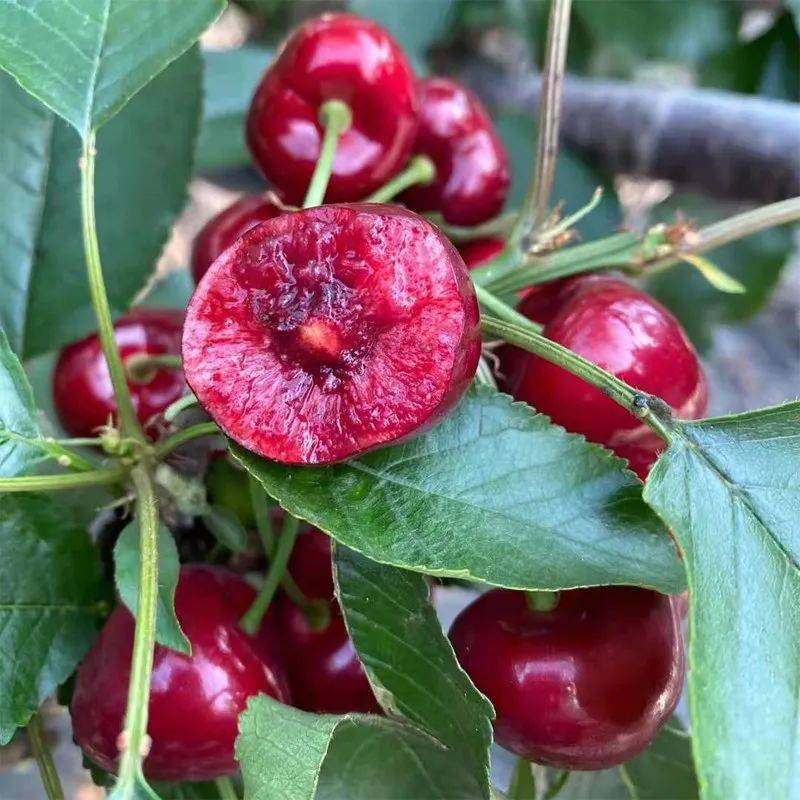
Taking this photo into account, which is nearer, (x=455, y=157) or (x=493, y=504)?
(x=493, y=504)

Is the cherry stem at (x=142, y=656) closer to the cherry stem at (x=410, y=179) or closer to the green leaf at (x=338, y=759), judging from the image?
the green leaf at (x=338, y=759)

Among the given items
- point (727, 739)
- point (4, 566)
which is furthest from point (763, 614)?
point (4, 566)

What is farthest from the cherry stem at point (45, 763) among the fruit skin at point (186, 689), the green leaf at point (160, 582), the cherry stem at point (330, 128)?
the cherry stem at point (330, 128)

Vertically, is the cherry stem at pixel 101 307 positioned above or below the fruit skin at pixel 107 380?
above

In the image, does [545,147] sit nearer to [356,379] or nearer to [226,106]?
[356,379]

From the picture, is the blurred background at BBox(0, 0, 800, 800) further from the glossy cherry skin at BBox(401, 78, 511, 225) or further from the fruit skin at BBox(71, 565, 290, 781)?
the fruit skin at BBox(71, 565, 290, 781)

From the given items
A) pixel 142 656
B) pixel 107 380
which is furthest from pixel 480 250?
pixel 142 656
